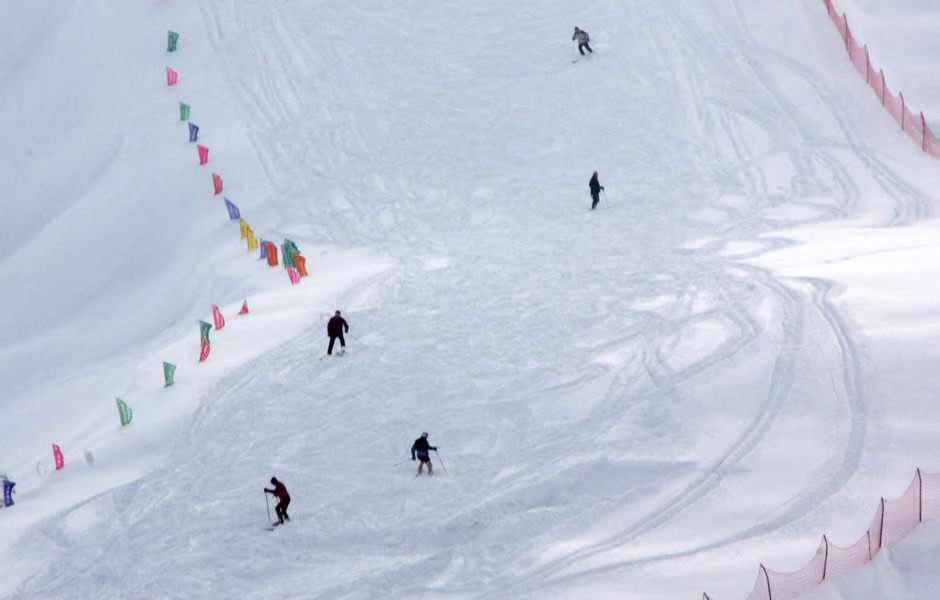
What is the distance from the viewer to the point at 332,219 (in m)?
34.9

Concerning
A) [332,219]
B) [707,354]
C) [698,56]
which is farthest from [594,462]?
[698,56]

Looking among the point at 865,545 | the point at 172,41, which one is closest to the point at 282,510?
the point at 865,545

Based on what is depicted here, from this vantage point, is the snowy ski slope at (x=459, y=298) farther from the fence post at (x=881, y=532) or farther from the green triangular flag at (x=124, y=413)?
the fence post at (x=881, y=532)

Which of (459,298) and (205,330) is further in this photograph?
(459,298)

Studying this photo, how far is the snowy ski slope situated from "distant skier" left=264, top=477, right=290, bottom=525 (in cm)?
33

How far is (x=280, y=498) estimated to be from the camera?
68.3 ft

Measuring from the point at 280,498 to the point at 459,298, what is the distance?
8.53 meters

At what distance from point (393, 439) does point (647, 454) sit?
435 cm

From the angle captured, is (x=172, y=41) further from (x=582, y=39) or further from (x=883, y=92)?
(x=883, y=92)

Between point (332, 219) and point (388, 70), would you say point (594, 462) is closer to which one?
point (332, 219)

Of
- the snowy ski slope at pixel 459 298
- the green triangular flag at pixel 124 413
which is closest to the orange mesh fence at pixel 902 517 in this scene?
the snowy ski slope at pixel 459 298

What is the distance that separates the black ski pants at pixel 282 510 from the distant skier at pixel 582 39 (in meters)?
20.9

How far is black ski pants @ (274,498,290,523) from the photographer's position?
820 inches

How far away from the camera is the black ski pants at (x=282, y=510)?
20828 mm
